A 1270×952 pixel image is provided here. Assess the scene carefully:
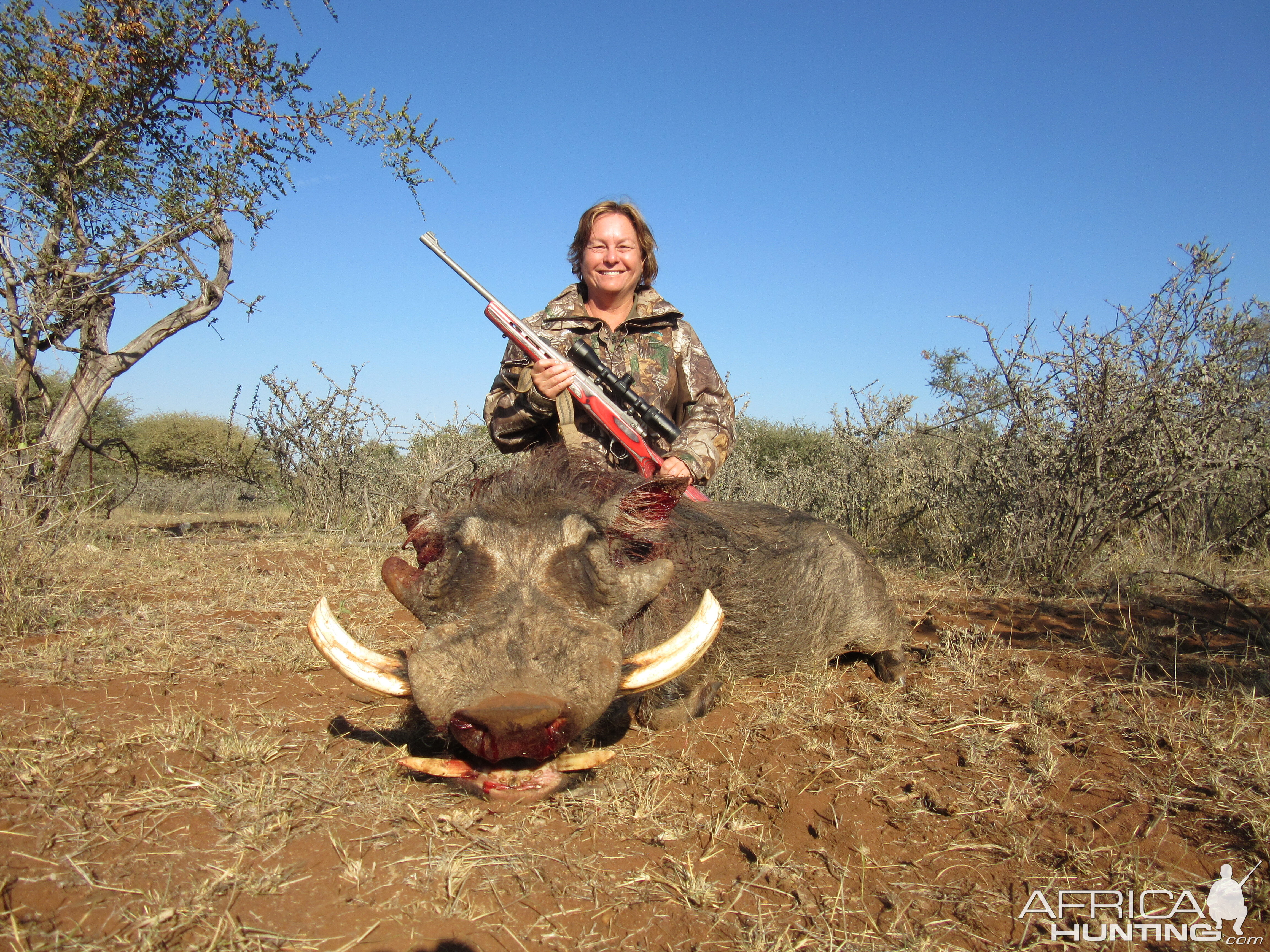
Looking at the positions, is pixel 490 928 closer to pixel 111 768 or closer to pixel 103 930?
pixel 103 930

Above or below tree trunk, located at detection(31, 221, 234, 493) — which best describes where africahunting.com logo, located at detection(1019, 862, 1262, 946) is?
below

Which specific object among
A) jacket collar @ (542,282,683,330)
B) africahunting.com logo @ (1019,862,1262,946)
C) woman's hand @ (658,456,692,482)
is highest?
jacket collar @ (542,282,683,330)

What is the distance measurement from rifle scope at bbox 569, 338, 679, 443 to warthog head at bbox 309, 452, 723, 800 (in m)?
1.07

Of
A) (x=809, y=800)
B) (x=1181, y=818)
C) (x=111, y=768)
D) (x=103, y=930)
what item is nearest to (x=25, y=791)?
(x=111, y=768)

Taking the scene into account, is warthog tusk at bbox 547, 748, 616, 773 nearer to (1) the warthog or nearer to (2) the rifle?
(1) the warthog

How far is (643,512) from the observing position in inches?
96.2

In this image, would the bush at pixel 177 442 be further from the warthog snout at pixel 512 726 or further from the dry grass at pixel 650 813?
the warthog snout at pixel 512 726

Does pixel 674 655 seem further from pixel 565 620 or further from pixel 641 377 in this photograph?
pixel 641 377

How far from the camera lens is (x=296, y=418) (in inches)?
292

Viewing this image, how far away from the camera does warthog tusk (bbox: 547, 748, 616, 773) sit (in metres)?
1.84

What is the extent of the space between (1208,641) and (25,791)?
14.4 ft

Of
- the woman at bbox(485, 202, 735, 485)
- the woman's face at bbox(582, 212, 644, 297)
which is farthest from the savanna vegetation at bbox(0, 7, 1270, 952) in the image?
the woman's face at bbox(582, 212, 644, 297)

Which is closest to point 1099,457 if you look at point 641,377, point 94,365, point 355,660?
point 641,377

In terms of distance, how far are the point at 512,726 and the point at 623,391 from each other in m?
2.20
